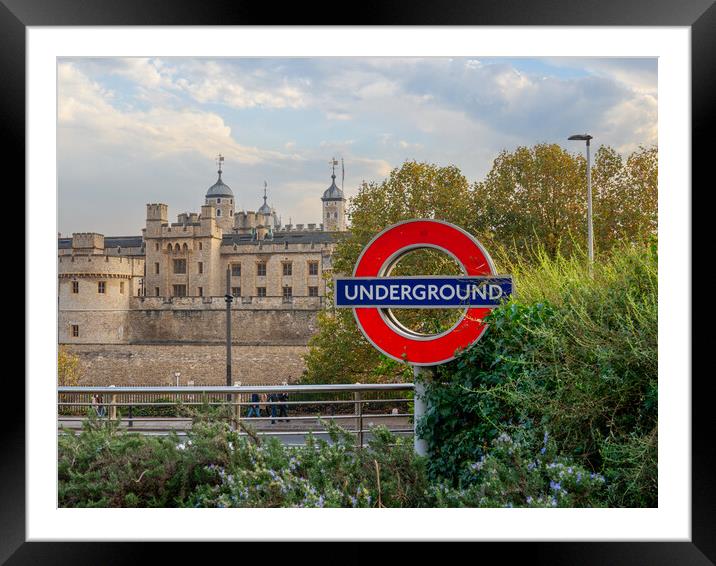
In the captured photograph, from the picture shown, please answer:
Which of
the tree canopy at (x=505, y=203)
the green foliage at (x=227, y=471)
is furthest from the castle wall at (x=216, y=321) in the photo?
the green foliage at (x=227, y=471)

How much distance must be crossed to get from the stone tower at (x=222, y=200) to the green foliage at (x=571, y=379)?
63.4 metres

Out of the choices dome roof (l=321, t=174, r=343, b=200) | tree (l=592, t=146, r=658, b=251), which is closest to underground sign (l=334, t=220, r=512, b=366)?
tree (l=592, t=146, r=658, b=251)

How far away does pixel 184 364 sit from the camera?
153 ft

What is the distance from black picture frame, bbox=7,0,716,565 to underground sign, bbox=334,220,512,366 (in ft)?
7.12

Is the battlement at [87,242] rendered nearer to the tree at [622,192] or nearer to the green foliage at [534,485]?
the tree at [622,192]

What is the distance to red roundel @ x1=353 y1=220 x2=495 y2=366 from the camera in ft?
15.5

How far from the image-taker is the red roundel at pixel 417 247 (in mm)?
4711

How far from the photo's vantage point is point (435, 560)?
8.28ft

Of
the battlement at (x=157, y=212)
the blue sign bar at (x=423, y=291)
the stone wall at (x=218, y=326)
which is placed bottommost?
the stone wall at (x=218, y=326)

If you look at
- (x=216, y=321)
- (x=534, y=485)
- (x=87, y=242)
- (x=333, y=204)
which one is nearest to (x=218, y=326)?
(x=216, y=321)
